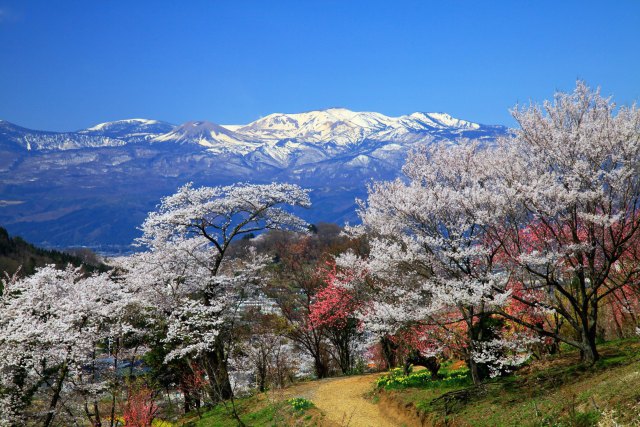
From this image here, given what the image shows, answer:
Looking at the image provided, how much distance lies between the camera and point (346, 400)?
19.2m

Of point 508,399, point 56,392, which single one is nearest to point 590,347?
point 508,399

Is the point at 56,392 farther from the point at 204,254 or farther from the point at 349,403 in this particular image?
the point at 349,403

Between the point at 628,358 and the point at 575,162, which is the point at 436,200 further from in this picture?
the point at 628,358

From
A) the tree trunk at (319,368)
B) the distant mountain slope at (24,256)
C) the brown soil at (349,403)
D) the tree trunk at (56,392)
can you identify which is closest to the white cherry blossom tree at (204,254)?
the brown soil at (349,403)

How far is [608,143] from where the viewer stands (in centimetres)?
1307

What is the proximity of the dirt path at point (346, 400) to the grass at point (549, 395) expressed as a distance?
111 cm

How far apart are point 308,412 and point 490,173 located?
35.1ft

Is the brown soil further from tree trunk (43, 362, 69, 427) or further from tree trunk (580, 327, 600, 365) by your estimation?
tree trunk (43, 362, 69, 427)

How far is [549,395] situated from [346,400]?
886cm

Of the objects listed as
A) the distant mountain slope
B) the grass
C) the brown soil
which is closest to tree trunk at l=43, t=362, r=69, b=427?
the brown soil

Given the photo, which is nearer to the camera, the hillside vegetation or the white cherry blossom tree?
the hillside vegetation

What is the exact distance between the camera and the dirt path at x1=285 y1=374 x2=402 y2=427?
54.7 ft

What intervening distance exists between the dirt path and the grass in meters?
1.11

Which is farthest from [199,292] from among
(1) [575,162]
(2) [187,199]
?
(1) [575,162]
